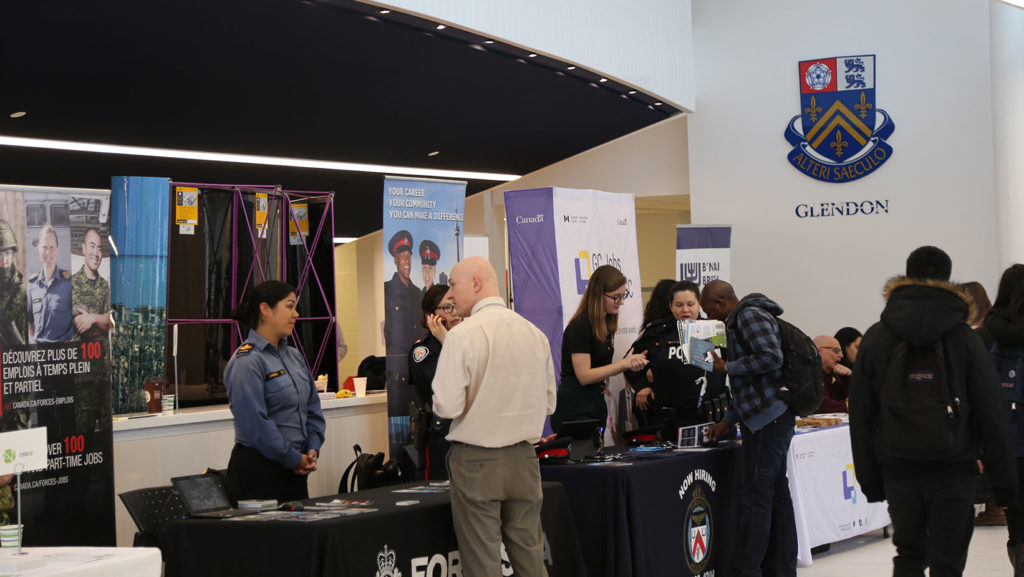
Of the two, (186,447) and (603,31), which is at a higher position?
(603,31)

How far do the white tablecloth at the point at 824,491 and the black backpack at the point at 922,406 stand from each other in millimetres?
2000

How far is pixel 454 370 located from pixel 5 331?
1503mm

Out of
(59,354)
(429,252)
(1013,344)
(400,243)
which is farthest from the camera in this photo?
(429,252)

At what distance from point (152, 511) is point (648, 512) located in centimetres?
190

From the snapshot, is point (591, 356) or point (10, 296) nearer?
point (10, 296)

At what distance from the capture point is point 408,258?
221 inches

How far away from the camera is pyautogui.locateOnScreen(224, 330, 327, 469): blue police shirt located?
3699 millimetres

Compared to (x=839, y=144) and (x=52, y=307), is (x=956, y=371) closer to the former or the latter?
(x=52, y=307)

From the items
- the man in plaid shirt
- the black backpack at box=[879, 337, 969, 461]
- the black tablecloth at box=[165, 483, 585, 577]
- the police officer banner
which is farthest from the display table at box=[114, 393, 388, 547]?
the black backpack at box=[879, 337, 969, 461]

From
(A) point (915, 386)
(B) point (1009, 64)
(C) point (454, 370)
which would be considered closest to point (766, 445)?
(A) point (915, 386)

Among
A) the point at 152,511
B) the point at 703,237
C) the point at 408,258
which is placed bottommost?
the point at 152,511

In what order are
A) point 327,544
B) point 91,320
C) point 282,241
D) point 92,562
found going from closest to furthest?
point 92,562
point 327,544
point 91,320
point 282,241

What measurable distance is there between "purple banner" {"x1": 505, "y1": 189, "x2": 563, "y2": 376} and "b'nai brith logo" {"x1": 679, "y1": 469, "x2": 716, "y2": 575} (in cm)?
217

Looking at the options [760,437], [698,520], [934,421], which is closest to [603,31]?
[760,437]
